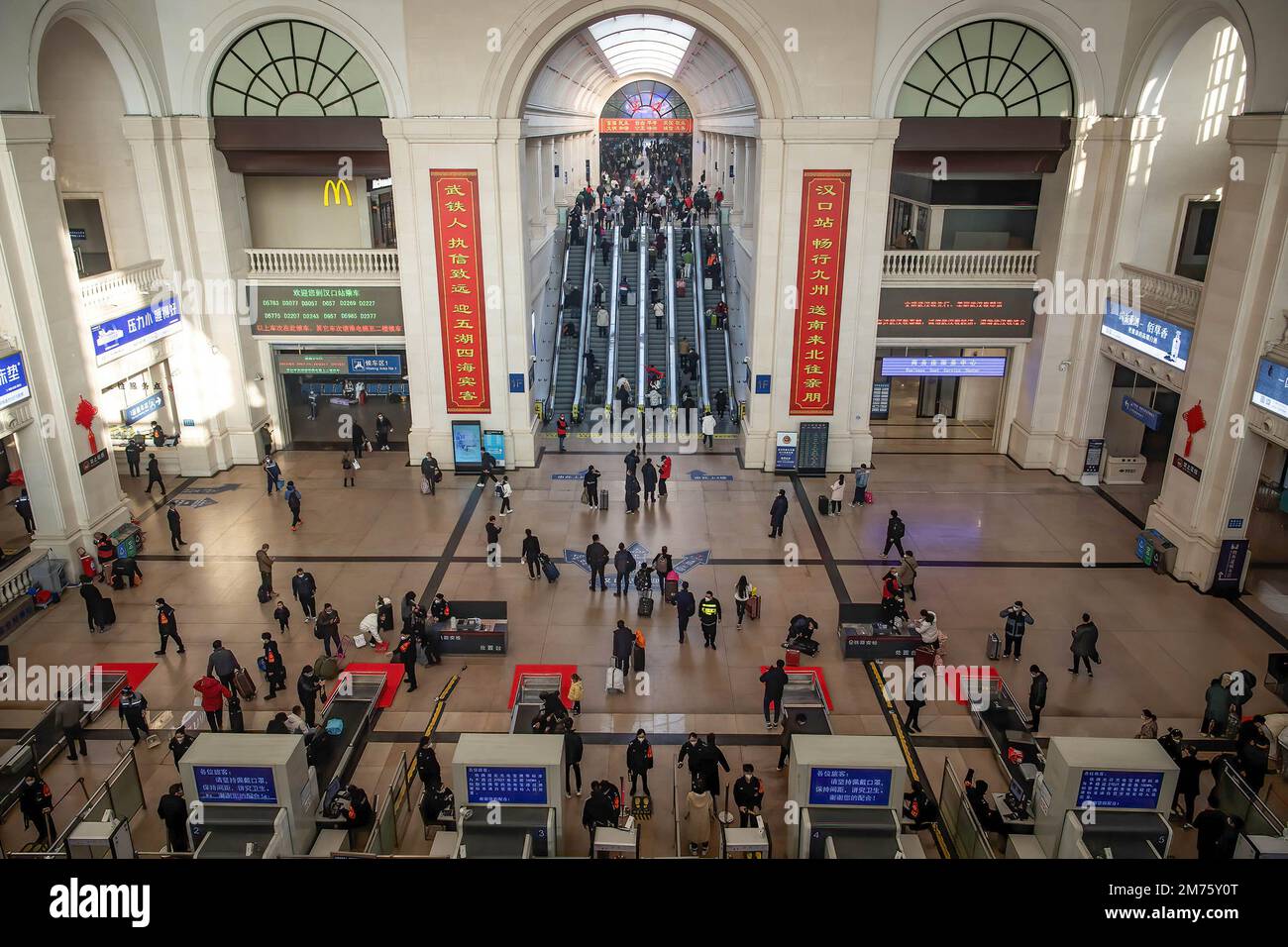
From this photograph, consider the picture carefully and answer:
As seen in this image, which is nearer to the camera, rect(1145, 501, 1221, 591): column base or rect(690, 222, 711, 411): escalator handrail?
rect(1145, 501, 1221, 591): column base

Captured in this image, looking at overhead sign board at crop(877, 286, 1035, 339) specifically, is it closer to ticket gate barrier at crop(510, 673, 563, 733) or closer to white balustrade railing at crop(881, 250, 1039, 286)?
white balustrade railing at crop(881, 250, 1039, 286)

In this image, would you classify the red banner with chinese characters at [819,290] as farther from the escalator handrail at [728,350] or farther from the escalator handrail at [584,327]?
the escalator handrail at [584,327]

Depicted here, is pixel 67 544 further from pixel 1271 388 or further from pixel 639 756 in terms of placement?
pixel 1271 388

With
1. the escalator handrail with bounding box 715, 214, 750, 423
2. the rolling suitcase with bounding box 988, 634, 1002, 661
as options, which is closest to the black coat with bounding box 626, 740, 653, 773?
the rolling suitcase with bounding box 988, 634, 1002, 661

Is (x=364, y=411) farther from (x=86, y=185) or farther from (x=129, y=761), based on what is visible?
(x=129, y=761)

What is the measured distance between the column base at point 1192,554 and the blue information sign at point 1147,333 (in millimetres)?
3227

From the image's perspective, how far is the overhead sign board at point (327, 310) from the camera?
23.0 m

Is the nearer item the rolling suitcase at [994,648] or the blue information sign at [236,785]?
the blue information sign at [236,785]

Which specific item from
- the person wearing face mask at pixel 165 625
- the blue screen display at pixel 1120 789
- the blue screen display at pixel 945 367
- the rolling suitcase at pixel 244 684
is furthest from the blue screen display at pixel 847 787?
the blue screen display at pixel 945 367

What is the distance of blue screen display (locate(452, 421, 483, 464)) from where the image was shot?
75.3 ft

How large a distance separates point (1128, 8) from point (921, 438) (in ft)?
37.5

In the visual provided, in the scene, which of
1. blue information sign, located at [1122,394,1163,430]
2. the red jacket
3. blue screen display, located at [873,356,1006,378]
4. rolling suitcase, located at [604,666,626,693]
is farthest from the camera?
blue screen display, located at [873,356,1006,378]

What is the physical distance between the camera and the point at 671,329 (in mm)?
30453

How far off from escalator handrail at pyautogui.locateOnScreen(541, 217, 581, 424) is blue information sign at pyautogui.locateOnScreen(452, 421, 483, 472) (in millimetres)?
3343
